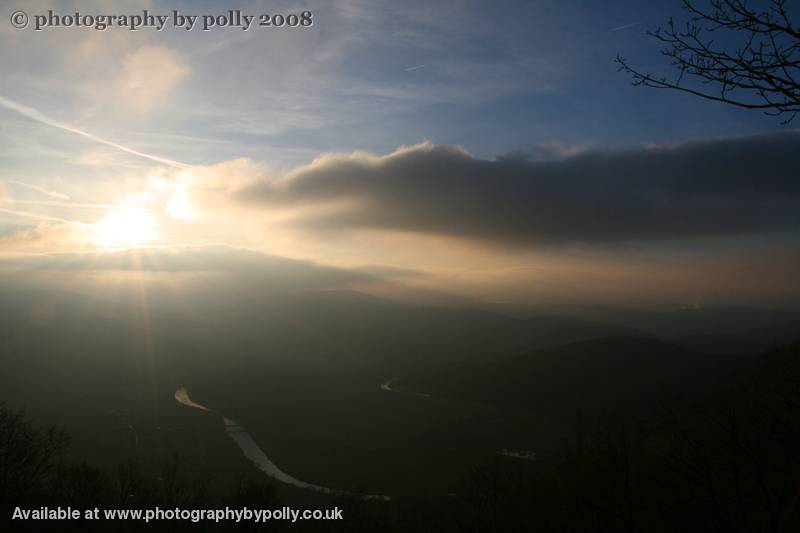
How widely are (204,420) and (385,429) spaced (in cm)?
5123

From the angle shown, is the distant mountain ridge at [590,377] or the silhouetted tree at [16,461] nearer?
the silhouetted tree at [16,461]

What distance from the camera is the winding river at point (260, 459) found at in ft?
234

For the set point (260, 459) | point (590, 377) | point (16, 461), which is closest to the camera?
point (16, 461)

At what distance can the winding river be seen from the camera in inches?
2813

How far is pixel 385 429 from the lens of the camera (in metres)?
124

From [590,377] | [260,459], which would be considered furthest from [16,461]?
[590,377]

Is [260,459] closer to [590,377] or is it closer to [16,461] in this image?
[16,461]

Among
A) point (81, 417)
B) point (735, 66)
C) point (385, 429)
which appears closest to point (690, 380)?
point (385, 429)

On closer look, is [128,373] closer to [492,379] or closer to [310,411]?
[310,411]

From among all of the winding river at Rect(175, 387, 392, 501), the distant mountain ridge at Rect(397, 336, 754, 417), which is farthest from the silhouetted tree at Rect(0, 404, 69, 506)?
the distant mountain ridge at Rect(397, 336, 754, 417)

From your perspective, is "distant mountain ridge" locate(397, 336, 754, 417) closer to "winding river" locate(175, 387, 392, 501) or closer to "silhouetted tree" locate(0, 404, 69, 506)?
"winding river" locate(175, 387, 392, 501)

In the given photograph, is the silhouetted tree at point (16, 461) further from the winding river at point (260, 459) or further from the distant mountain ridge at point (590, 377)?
the distant mountain ridge at point (590, 377)

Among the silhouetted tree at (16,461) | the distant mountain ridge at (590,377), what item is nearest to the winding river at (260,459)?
the silhouetted tree at (16,461)

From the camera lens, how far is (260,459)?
97.2 metres
